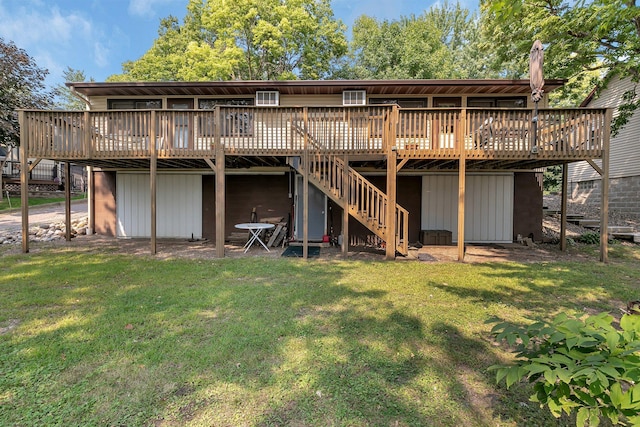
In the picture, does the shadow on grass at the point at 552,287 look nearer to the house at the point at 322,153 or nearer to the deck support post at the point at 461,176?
the deck support post at the point at 461,176

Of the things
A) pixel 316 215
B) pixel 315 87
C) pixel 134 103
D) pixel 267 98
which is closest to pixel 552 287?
pixel 316 215

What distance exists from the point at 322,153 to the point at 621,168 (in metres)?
14.5

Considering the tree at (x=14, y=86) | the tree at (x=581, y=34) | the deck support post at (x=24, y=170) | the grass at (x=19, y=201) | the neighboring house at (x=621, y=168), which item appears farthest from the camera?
the grass at (x=19, y=201)

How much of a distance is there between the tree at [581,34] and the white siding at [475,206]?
544 centimetres

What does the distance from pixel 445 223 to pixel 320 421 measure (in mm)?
9744

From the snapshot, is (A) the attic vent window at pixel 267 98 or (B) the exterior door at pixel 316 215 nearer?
(B) the exterior door at pixel 316 215

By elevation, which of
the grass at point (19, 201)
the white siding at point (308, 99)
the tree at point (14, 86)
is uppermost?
the tree at point (14, 86)

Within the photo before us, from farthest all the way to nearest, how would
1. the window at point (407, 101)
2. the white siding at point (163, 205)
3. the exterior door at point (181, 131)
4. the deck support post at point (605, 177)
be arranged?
the white siding at point (163, 205) < the window at point (407, 101) < the exterior door at point (181, 131) < the deck support post at point (605, 177)

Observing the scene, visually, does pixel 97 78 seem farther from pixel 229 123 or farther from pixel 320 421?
pixel 320 421

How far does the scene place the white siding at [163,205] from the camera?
11.2 m

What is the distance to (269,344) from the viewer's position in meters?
3.48

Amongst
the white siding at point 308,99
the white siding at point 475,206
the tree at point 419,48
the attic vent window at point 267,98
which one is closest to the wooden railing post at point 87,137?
the attic vent window at point 267,98

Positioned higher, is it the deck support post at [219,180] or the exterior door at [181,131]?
the exterior door at [181,131]

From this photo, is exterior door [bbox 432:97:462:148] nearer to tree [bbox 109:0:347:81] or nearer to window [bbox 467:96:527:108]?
window [bbox 467:96:527:108]
